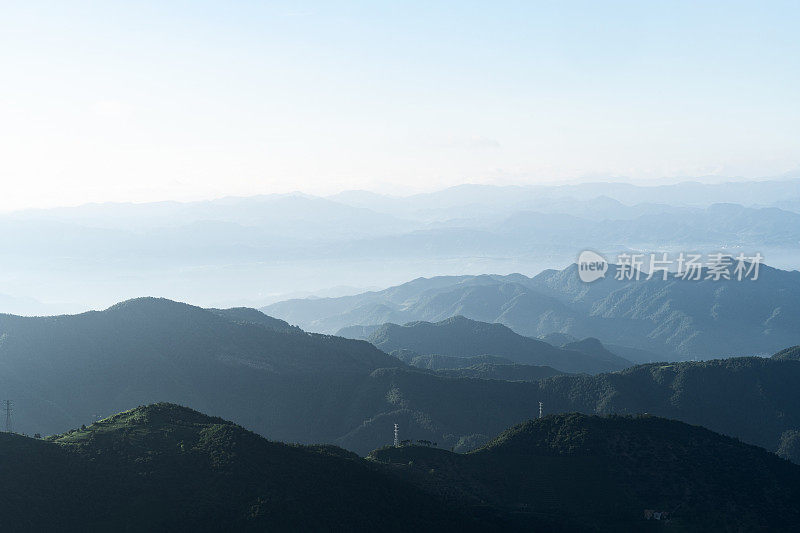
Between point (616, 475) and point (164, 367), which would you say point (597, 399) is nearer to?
point (616, 475)

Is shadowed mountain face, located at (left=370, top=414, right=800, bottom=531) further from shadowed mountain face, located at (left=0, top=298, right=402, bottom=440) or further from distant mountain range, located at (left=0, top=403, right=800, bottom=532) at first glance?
shadowed mountain face, located at (left=0, top=298, right=402, bottom=440)

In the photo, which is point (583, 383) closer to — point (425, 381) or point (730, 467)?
point (425, 381)

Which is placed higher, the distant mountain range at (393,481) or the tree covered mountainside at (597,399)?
the distant mountain range at (393,481)

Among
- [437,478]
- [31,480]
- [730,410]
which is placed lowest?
[730,410]

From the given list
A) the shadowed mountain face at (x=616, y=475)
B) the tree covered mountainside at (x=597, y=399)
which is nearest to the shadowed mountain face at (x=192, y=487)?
the shadowed mountain face at (x=616, y=475)

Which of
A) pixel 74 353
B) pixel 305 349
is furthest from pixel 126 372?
pixel 305 349

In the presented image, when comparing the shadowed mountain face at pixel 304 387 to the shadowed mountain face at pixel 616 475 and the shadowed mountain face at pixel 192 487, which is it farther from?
the shadowed mountain face at pixel 192 487

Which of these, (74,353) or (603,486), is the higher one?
(74,353)
